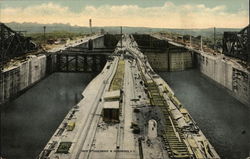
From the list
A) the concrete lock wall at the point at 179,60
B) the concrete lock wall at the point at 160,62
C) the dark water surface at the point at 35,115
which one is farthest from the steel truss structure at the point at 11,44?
the concrete lock wall at the point at 179,60

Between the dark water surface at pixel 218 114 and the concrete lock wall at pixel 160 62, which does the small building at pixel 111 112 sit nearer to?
the dark water surface at pixel 218 114

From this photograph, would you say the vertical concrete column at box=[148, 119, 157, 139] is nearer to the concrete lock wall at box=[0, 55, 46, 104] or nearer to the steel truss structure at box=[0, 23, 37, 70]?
the concrete lock wall at box=[0, 55, 46, 104]

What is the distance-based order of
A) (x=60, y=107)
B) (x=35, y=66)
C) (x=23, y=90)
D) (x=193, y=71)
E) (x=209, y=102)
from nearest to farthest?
(x=60, y=107) < (x=209, y=102) < (x=23, y=90) < (x=35, y=66) < (x=193, y=71)

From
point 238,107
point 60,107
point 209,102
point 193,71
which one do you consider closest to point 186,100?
point 209,102

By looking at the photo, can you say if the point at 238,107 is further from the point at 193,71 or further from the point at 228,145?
the point at 193,71

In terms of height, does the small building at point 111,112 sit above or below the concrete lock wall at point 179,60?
below
